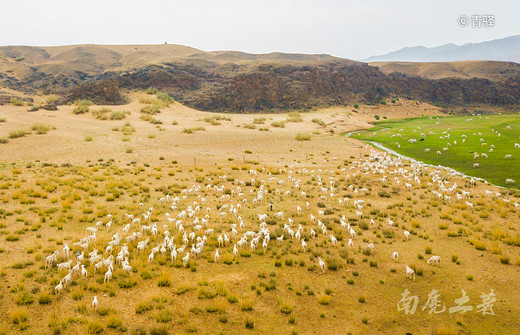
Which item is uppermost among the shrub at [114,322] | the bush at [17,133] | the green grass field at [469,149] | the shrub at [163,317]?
the bush at [17,133]

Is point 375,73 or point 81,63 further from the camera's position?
point 81,63

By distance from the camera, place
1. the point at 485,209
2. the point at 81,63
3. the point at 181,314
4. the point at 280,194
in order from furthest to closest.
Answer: the point at 81,63 < the point at 280,194 < the point at 485,209 < the point at 181,314

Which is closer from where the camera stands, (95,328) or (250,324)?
(95,328)

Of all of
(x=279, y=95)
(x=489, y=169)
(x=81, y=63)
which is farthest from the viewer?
(x=81, y=63)

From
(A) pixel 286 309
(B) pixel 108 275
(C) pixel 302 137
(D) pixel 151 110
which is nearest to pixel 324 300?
(A) pixel 286 309

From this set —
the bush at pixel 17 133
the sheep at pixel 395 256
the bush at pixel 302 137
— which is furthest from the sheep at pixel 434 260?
the bush at pixel 17 133

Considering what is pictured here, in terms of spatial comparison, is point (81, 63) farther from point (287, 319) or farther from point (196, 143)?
point (287, 319)

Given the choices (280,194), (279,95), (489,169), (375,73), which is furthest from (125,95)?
(375,73)

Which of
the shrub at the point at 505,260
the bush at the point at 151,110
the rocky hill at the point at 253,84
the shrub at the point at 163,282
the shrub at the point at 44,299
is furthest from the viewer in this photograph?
the rocky hill at the point at 253,84

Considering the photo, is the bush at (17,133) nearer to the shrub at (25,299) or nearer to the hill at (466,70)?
the shrub at (25,299)

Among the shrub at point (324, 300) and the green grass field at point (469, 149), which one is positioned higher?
the green grass field at point (469, 149)

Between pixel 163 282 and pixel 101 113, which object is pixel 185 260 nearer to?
pixel 163 282
